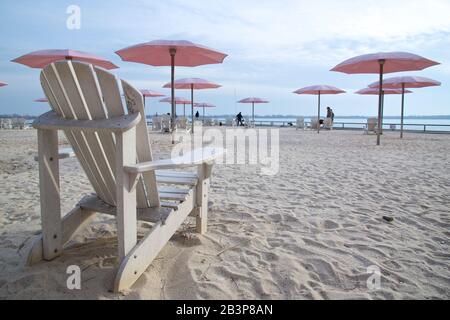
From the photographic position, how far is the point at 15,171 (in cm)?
459

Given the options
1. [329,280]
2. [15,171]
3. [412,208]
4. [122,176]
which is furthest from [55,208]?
[15,171]

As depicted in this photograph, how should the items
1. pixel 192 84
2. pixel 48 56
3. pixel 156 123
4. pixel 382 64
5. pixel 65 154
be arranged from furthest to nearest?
pixel 156 123 < pixel 192 84 < pixel 382 64 < pixel 48 56 < pixel 65 154

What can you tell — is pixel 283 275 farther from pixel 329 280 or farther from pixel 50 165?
pixel 50 165

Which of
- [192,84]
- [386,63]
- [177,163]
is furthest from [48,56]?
[386,63]

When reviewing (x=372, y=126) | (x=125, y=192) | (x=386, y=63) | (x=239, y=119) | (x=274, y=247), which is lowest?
(x=274, y=247)

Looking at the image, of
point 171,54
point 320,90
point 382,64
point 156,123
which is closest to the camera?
point 171,54

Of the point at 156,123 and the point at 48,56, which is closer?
the point at 48,56

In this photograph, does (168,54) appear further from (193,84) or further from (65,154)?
(65,154)

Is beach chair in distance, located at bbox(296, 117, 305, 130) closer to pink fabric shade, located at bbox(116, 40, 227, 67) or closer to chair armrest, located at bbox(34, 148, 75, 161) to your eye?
pink fabric shade, located at bbox(116, 40, 227, 67)

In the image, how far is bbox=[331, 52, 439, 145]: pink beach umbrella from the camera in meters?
7.96

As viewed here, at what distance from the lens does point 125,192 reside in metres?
1.46

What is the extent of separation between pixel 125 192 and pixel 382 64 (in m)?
8.80

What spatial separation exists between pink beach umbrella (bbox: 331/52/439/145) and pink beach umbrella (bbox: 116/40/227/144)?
3.64 meters

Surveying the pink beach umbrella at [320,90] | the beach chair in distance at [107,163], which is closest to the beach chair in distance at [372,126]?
the pink beach umbrella at [320,90]
